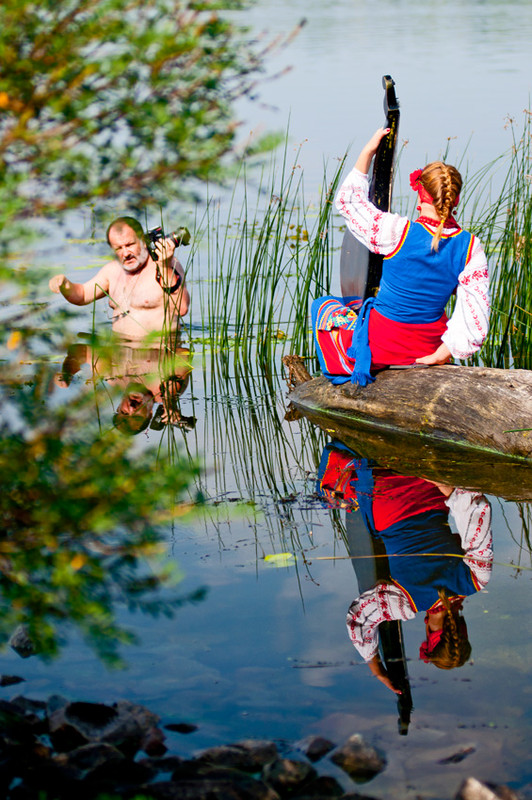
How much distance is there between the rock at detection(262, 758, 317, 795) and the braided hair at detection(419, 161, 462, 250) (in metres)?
2.18

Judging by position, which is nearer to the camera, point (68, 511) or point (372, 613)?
point (68, 511)

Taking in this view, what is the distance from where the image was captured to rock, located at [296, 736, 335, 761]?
70.6 inches

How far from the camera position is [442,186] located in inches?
132

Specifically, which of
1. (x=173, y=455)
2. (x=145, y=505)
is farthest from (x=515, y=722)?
(x=173, y=455)

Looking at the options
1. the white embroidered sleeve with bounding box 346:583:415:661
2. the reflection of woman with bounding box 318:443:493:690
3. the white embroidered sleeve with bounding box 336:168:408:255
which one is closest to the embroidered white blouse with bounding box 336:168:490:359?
the white embroidered sleeve with bounding box 336:168:408:255

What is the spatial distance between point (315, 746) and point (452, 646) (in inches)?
19.8

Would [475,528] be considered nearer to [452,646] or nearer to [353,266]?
[452,646]

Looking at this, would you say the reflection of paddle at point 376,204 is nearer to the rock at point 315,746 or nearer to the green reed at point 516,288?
the green reed at point 516,288

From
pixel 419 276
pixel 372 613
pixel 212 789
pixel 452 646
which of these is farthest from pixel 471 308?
pixel 212 789

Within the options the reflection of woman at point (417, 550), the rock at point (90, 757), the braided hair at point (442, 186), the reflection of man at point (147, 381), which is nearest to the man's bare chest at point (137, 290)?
the reflection of man at point (147, 381)

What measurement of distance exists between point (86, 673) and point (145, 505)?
618 mm

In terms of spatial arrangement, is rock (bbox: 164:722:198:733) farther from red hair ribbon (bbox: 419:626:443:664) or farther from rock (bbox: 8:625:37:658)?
red hair ribbon (bbox: 419:626:443:664)

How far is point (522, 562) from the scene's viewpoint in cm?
264

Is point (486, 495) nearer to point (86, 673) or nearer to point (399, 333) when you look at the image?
point (399, 333)
